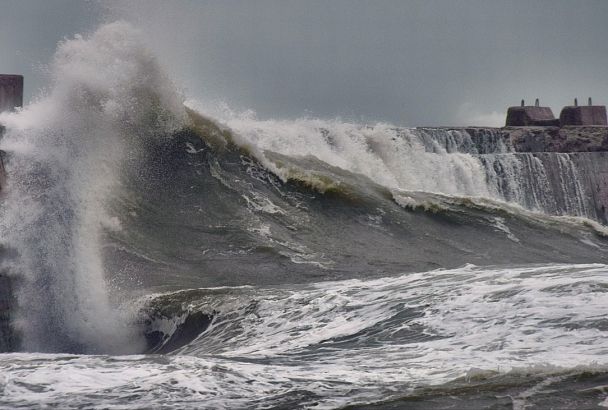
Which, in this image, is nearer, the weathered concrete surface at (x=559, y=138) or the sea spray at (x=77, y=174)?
the sea spray at (x=77, y=174)

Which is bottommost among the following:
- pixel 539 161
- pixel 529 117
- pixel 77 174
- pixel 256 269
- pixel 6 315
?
pixel 6 315

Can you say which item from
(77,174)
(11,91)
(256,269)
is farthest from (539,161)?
(77,174)

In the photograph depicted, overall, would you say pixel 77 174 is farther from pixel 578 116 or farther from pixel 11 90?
pixel 578 116

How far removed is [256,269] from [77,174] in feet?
8.42

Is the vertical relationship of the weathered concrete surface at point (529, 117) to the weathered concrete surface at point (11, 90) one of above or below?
above

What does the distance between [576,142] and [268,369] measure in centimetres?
2412

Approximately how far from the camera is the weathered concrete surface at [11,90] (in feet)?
55.4

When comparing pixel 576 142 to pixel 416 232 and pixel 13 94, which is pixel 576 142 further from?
pixel 13 94

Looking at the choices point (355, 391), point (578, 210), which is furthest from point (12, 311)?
point (578, 210)

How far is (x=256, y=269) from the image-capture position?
43.4 ft

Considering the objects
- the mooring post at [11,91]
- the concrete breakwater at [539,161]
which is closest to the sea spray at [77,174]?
the mooring post at [11,91]

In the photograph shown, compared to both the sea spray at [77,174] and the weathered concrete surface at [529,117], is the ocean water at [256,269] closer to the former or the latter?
the sea spray at [77,174]

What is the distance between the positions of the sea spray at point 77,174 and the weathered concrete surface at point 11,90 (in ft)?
5.43

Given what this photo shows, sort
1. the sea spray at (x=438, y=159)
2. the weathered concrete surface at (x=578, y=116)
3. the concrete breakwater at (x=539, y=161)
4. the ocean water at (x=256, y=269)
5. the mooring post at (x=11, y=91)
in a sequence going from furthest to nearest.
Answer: the weathered concrete surface at (x=578, y=116) → the concrete breakwater at (x=539, y=161) → the sea spray at (x=438, y=159) → the mooring post at (x=11, y=91) → the ocean water at (x=256, y=269)
